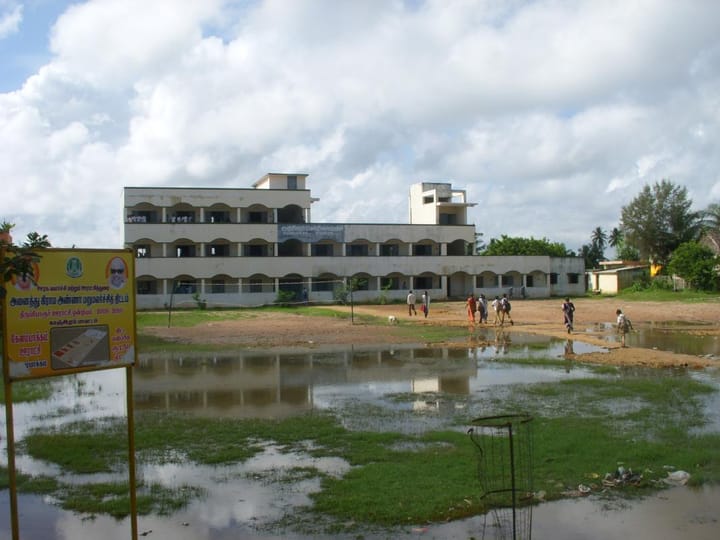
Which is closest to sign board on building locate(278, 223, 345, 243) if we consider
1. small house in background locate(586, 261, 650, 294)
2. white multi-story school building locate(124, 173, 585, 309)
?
white multi-story school building locate(124, 173, 585, 309)

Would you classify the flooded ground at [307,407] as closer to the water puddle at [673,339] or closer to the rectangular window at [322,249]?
the water puddle at [673,339]

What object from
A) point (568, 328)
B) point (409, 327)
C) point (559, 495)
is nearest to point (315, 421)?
point (559, 495)

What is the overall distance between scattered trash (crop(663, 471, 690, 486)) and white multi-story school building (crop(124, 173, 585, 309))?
50.0 metres

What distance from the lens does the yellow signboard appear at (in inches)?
227

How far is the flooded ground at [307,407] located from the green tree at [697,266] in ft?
111

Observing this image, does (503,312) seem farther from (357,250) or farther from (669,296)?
(357,250)

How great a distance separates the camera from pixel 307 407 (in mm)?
14469

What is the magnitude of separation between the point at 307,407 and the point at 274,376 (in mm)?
5009

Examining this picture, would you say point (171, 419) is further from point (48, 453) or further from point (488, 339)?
point (488, 339)

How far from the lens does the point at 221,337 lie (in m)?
31.6

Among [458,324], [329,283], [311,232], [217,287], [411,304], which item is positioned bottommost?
[458,324]

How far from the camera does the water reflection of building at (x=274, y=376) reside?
49.7ft

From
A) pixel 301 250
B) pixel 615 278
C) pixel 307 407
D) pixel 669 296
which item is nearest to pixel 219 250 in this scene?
pixel 301 250

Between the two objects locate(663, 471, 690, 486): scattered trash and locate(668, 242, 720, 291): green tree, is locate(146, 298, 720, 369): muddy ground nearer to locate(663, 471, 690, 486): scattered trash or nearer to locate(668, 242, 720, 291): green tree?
locate(668, 242, 720, 291): green tree
